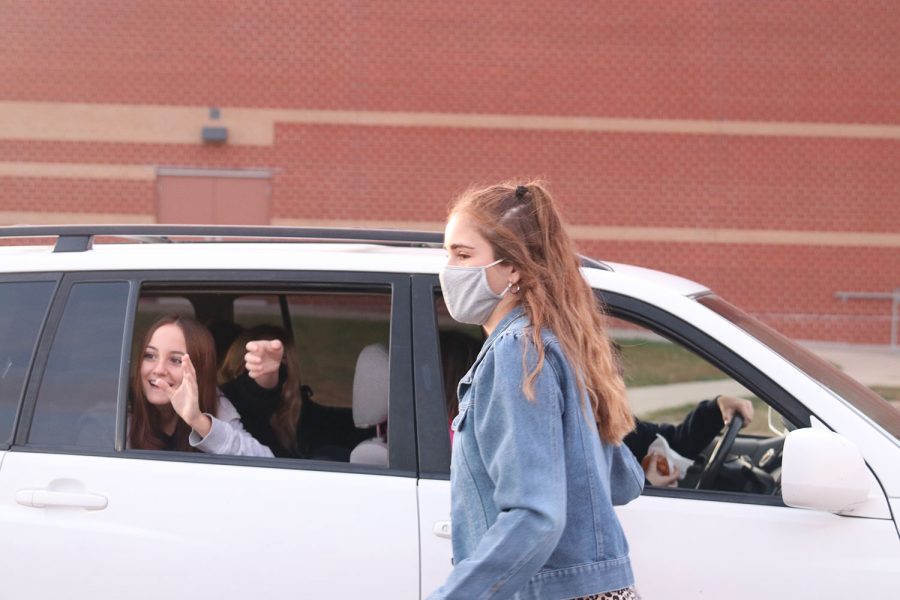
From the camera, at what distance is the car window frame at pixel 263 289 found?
269 cm

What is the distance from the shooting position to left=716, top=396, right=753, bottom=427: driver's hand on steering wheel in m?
3.40

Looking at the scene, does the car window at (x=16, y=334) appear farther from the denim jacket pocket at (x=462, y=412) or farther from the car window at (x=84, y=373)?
the denim jacket pocket at (x=462, y=412)

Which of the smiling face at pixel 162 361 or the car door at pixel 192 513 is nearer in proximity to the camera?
the car door at pixel 192 513

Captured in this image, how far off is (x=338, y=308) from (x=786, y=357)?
8.74ft

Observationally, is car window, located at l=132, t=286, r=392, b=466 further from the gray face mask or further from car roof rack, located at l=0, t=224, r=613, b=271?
the gray face mask

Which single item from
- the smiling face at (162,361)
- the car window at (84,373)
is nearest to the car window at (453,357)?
the smiling face at (162,361)

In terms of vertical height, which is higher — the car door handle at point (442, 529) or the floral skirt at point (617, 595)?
the car door handle at point (442, 529)

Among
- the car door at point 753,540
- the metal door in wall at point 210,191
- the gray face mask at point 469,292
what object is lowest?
the car door at point 753,540

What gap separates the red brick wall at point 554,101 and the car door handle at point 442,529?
47.1ft

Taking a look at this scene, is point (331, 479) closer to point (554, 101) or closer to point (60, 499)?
point (60, 499)

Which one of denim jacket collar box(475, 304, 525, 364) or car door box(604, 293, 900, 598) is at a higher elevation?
denim jacket collar box(475, 304, 525, 364)

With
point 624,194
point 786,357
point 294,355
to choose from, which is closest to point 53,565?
point 294,355

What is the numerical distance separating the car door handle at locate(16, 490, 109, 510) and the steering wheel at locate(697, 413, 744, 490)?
6.01 ft

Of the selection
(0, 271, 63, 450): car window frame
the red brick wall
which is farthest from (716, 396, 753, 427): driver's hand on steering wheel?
the red brick wall
